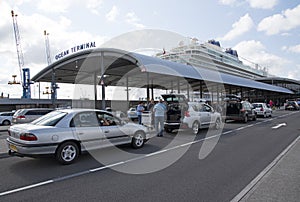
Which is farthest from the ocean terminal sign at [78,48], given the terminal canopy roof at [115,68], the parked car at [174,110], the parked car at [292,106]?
the parked car at [292,106]

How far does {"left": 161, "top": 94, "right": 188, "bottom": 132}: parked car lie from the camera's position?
12414 mm

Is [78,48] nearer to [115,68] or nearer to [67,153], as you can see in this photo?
[115,68]

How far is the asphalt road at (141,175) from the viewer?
447cm

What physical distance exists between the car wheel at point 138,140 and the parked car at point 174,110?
12.6 ft

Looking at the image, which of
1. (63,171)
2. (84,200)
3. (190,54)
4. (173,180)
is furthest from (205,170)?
(190,54)

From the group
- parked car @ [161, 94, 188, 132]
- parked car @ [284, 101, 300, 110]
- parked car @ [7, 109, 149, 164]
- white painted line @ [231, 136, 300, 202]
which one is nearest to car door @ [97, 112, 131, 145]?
parked car @ [7, 109, 149, 164]

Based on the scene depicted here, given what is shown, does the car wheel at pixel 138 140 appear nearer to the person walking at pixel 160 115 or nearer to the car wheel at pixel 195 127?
the person walking at pixel 160 115

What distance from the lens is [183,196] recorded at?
438cm

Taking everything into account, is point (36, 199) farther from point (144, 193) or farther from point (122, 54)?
point (122, 54)

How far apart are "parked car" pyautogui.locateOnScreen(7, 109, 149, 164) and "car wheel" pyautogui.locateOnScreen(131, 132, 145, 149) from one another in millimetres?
408

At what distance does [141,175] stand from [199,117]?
7848 mm

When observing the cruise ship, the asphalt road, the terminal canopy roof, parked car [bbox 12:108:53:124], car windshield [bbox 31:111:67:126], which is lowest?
the asphalt road

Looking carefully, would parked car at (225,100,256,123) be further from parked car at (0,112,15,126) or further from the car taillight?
parked car at (0,112,15,126)

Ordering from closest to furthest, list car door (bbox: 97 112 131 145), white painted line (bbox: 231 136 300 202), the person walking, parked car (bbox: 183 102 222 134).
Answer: white painted line (bbox: 231 136 300 202), car door (bbox: 97 112 131 145), the person walking, parked car (bbox: 183 102 222 134)
